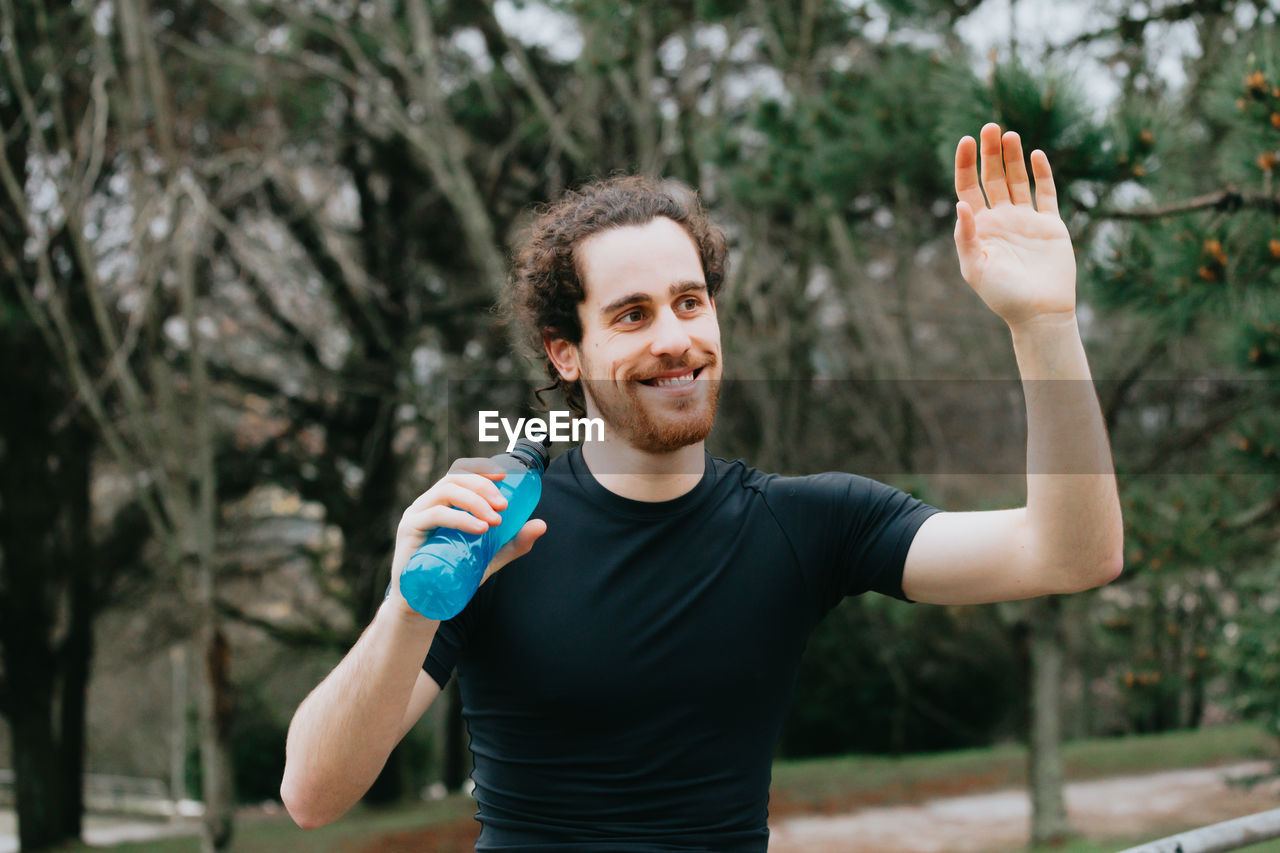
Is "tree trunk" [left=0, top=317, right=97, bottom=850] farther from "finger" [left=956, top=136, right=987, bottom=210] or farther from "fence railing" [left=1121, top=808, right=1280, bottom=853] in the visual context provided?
"fence railing" [left=1121, top=808, right=1280, bottom=853]

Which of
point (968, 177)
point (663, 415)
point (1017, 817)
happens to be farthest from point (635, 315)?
point (1017, 817)

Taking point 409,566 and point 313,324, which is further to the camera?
point 313,324

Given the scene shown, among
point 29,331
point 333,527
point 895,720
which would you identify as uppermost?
point 29,331

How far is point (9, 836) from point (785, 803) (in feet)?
37.9

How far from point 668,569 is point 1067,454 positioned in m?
0.62

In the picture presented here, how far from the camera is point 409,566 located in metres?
1.33

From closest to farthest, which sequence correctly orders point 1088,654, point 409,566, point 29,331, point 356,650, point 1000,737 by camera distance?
1. point 409,566
2. point 356,650
3. point 29,331
4. point 1088,654
5. point 1000,737

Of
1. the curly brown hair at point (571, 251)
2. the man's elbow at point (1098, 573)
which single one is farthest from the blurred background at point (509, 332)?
the man's elbow at point (1098, 573)

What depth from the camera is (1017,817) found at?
31.9 feet

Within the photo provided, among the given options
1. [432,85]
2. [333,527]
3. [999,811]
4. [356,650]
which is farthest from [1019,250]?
[333,527]

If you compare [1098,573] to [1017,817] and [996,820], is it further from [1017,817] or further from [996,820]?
[1017,817]

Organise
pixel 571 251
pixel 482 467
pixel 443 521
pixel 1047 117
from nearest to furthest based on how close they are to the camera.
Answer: pixel 443 521, pixel 482 467, pixel 571 251, pixel 1047 117

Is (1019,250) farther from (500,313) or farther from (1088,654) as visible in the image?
(1088,654)

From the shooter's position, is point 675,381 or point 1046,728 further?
point 1046,728
